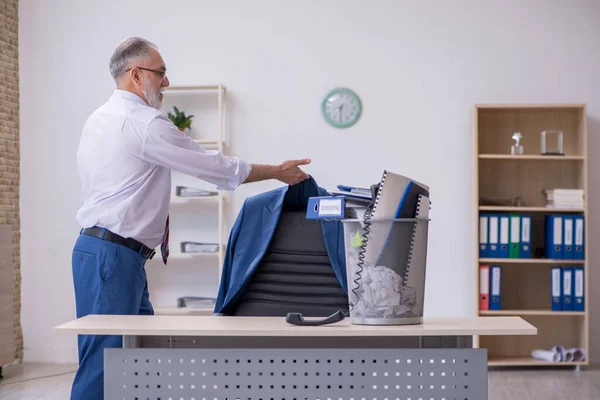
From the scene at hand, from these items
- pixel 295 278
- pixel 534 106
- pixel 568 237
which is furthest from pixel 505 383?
pixel 295 278

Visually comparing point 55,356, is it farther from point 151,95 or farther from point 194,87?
point 151,95

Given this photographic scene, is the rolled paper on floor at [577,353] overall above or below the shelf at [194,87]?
below

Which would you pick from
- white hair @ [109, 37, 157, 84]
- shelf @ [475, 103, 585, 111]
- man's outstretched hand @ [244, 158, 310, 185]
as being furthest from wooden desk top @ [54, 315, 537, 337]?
shelf @ [475, 103, 585, 111]

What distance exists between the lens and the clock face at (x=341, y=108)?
535 centimetres

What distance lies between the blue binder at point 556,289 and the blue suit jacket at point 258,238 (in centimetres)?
265

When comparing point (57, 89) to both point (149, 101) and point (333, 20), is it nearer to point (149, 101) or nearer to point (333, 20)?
point (333, 20)

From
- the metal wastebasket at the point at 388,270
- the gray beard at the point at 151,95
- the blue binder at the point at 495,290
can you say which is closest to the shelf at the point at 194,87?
the blue binder at the point at 495,290

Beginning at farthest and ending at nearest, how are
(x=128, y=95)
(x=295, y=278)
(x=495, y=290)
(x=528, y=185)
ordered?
(x=528, y=185) → (x=495, y=290) → (x=295, y=278) → (x=128, y=95)

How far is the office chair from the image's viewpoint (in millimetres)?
2883

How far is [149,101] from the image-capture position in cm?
287

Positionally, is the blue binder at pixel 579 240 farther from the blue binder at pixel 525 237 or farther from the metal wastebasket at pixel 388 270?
the metal wastebasket at pixel 388 270

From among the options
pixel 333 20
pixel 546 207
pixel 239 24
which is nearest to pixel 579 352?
pixel 546 207

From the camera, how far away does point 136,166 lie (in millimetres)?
2674

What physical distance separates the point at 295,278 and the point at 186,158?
0.66 m
